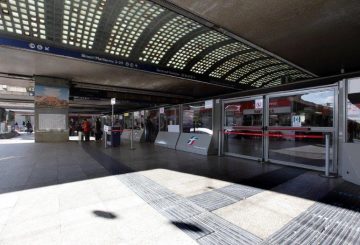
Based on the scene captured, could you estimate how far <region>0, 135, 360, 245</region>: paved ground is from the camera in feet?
7.88

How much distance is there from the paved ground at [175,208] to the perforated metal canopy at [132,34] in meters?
5.57

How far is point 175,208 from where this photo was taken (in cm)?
319

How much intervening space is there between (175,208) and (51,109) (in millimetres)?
12869

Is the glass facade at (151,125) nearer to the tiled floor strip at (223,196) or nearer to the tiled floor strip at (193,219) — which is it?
the tiled floor strip at (193,219)

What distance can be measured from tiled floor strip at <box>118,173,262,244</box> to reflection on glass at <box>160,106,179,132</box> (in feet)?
23.8

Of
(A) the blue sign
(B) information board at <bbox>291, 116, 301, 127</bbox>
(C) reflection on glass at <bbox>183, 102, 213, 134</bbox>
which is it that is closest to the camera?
(B) information board at <bbox>291, 116, 301, 127</bbox>

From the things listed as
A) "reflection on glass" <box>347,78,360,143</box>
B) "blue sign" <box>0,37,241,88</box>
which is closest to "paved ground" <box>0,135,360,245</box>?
"reflection on glass" <box>347,78,360,143</box>

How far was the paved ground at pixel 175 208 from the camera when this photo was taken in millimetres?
2402

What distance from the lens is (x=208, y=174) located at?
534 centimetres

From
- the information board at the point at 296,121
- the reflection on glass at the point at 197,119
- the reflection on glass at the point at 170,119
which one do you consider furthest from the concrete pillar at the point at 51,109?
the information board at the point at 296,121

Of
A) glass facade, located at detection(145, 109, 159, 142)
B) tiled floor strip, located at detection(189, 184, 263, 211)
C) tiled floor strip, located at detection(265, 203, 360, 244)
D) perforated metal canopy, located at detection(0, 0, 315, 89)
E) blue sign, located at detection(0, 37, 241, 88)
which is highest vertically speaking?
perforated metal canopy, located at detection(0, 0, 315, 89)

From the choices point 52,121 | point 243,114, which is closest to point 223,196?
point 243,114

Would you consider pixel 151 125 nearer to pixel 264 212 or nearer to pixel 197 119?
pixel 197 119

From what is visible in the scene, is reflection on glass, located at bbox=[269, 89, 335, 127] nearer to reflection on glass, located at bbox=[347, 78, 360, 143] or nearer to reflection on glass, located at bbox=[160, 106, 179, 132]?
reflection on glass, located at bbox=[347, 78, 360, 143]
